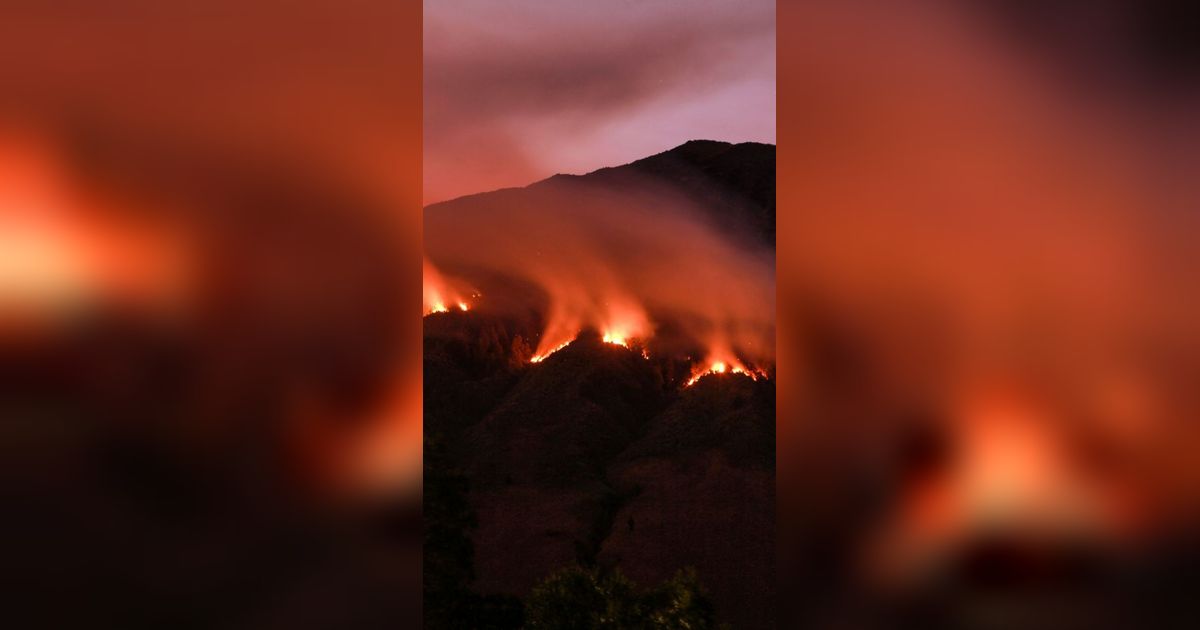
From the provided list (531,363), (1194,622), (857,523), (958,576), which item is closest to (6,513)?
(857,523)

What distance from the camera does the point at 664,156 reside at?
197 ft

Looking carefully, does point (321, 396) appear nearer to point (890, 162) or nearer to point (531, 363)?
point (890, 162)

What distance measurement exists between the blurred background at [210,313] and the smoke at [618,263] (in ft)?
105

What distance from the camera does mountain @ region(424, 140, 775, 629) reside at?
19.4 metres

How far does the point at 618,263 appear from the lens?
4462 cm

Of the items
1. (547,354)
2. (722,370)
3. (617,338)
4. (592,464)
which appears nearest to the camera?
(592,464)

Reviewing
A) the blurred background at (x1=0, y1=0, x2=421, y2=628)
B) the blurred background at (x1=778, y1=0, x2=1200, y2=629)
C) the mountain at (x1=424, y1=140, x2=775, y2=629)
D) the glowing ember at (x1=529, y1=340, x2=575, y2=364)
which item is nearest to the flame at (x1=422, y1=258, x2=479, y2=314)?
the mountain at (x1=424, y1=140, x2=775, y2=629)

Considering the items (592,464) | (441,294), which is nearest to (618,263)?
(441,294)

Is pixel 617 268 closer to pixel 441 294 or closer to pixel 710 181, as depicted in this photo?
pixel 441 294

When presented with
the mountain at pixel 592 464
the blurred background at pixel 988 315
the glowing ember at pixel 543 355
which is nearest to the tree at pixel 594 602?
the mountain at pixel 592 464

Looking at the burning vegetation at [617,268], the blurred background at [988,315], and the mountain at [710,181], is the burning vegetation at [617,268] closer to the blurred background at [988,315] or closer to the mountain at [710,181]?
the mountain at [710,181]

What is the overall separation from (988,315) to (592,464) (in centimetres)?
2277

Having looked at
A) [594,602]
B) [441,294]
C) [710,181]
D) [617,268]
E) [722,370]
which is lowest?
[594,602]

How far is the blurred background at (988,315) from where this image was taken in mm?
2213
